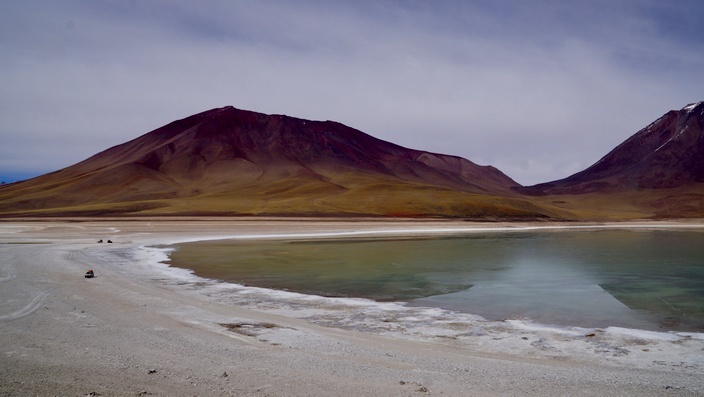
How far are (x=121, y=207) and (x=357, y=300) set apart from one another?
11201 centimetres

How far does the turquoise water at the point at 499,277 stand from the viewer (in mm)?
15680

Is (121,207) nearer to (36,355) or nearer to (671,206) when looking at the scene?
(36,355)

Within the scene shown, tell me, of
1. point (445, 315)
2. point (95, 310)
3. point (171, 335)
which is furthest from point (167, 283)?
point (445, 315)

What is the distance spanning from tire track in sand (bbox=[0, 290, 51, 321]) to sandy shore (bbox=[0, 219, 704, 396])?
3 centimetres

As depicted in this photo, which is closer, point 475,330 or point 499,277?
point 475,330

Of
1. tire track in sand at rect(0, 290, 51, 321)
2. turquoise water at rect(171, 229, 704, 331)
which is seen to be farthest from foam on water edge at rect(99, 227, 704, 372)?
tire track in sand at rect(0, 290, 51, 321)

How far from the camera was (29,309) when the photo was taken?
1325 centimetres

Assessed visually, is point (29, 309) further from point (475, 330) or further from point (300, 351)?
point (475, 330)

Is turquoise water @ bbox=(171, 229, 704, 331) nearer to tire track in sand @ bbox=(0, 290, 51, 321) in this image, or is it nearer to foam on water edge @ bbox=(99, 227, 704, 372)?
foam on water edge @ bbox=(99, 227, 704, 372)

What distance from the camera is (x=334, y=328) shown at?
40.9ft

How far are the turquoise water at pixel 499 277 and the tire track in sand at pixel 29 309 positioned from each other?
23.7 feet

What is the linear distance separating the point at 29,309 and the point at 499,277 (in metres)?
17.8

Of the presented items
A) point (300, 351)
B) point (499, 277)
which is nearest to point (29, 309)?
point (300, 351)

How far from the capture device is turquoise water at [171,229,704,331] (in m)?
15.7
